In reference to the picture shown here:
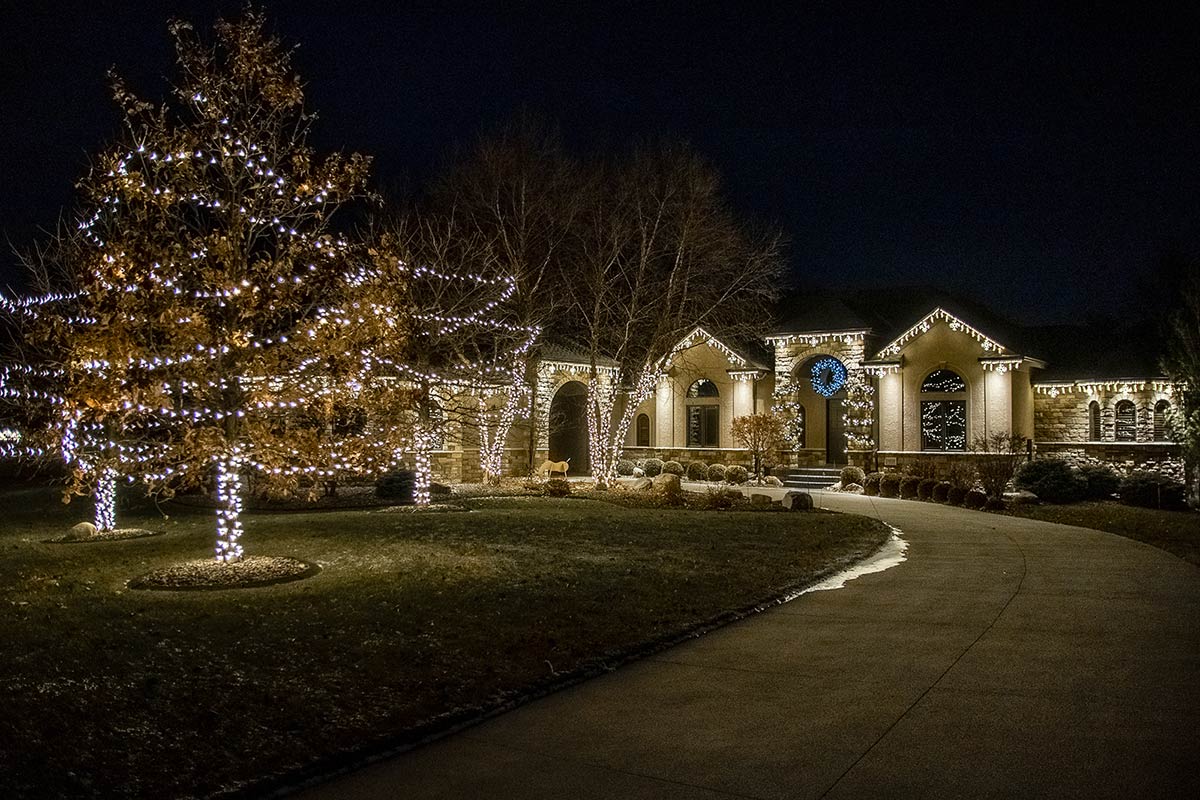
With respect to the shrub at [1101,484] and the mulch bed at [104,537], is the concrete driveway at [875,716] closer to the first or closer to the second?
the mulch bed at [104,537]

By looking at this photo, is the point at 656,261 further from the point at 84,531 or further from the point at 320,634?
the point at 320,634

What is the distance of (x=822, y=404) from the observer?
107ft

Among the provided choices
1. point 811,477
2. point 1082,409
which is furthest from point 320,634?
point 1082,409

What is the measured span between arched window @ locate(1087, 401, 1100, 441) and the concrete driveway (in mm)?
20769

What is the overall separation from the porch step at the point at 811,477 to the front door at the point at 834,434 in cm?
214

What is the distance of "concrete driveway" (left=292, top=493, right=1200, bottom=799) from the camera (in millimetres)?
4965

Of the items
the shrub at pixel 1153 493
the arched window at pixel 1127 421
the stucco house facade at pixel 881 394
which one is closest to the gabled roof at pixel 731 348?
the stucco house facade at pixel 881 394

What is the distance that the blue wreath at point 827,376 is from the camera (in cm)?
3198

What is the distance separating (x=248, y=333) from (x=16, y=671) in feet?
16.9

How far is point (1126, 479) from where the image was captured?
21.4m

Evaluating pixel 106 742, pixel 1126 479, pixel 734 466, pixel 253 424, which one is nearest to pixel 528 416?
pixel 734 466

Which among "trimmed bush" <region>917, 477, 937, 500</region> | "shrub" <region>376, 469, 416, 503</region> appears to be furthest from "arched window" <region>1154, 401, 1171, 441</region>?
"shrub" <region>376, 469, 416, 503</region>

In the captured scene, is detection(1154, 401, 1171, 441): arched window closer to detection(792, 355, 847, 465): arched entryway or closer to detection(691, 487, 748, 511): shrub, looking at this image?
detection(792, 355, 847, 465): arched entryway

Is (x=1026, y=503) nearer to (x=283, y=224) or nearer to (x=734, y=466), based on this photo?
(x=734, y=466)
